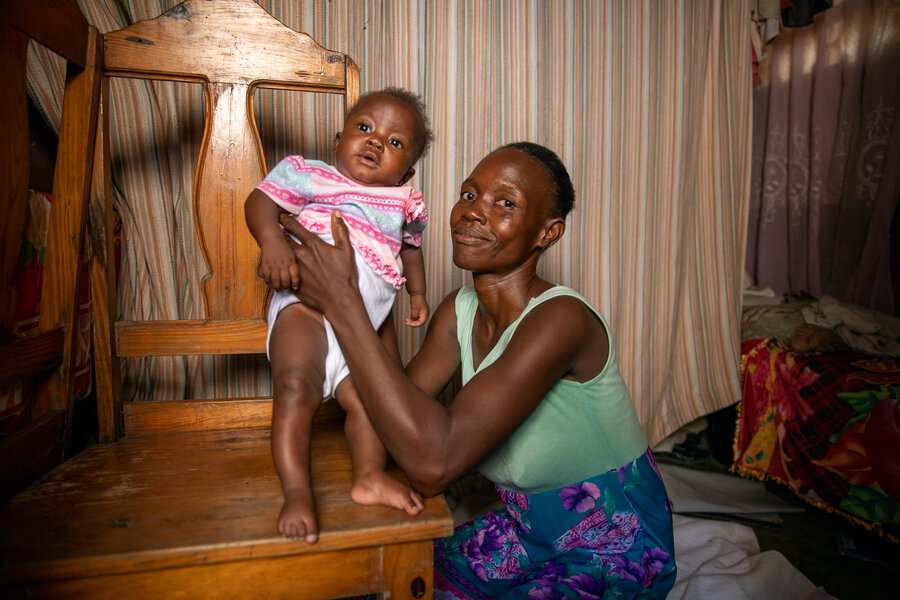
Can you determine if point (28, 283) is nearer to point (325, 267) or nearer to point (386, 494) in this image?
point (325, 267)

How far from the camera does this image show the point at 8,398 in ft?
3.80

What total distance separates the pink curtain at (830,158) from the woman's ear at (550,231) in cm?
226

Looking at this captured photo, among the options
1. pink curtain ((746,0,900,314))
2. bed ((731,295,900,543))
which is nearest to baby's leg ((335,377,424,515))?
bed ((731,295,900,543))

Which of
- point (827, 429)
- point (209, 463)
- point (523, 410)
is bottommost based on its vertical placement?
point (827, 429)

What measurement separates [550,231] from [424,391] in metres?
0.51

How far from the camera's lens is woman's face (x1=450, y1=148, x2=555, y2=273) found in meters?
1.21

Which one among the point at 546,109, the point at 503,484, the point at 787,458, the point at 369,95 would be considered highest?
the point at 546,109

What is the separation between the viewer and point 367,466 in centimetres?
99

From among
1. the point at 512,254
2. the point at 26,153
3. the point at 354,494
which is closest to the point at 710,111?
the point at 512,254

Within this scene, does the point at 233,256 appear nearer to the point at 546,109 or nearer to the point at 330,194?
the point at 330,194

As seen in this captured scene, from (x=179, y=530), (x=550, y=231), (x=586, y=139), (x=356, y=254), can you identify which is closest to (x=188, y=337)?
(x=356, y=254)

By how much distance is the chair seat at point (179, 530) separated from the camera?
76cm

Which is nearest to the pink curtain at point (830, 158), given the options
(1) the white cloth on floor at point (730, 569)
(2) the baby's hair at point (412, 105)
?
(1) the white cloth on floor at point (730, 569)

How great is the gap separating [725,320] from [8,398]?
2.69 metres
